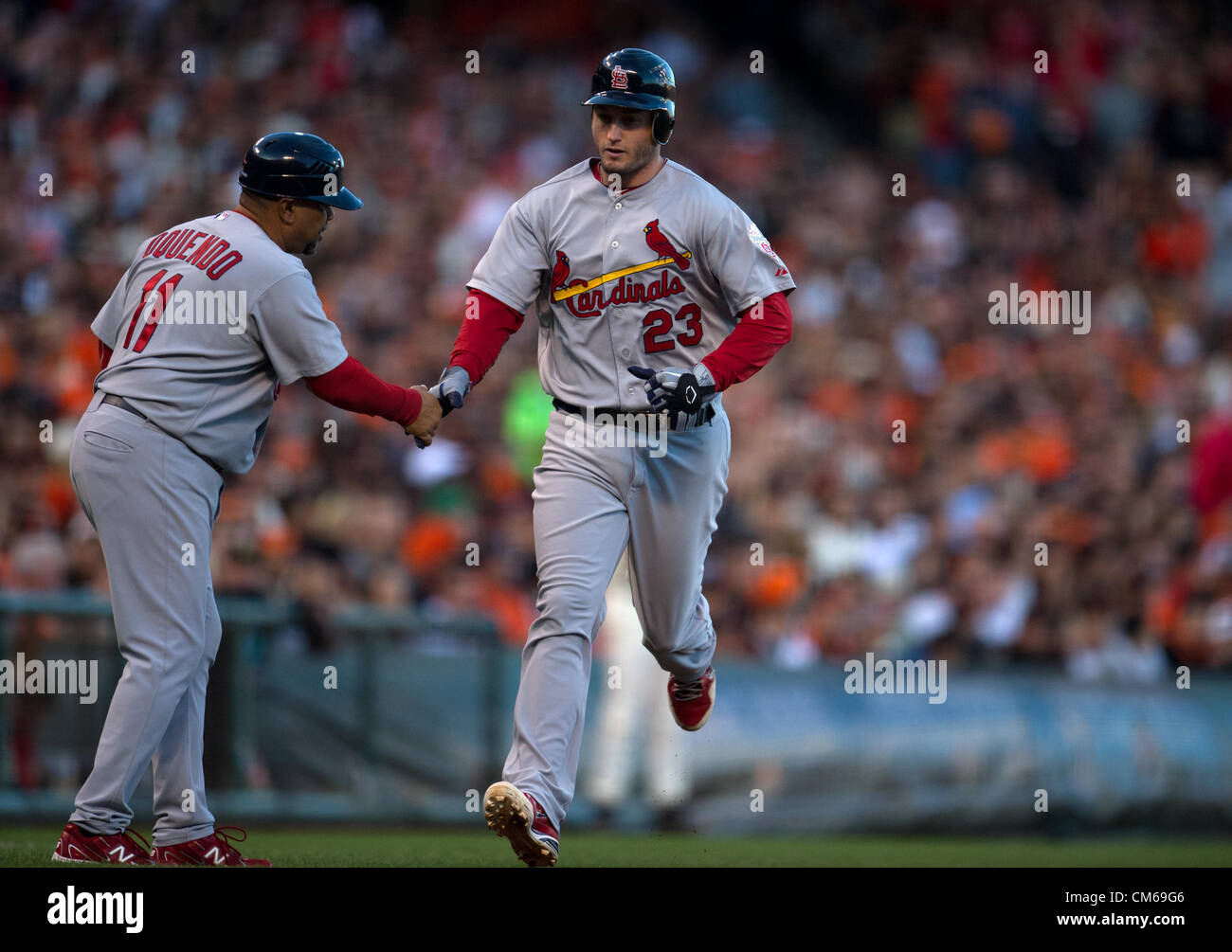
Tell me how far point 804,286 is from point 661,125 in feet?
25.0

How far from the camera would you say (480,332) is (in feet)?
18.9

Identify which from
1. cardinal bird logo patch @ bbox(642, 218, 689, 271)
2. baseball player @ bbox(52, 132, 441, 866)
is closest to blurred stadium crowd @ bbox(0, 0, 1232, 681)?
baseball player @ bbox(52, 132, 441, 866)

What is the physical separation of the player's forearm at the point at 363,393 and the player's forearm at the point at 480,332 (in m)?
0.24

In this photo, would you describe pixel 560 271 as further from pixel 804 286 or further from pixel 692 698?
pixel 804 286

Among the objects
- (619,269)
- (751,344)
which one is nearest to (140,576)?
(619,269)

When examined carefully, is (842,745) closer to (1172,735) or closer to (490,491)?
(1172,735)

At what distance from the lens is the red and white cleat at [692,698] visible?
21.4 feet

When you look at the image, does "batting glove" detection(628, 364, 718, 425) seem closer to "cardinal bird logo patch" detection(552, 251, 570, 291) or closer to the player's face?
"cardinal bird logo patch" detection(552, 251, 570, 291)

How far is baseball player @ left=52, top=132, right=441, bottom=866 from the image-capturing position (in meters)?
5.11

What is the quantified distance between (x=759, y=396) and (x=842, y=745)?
10.1 ft

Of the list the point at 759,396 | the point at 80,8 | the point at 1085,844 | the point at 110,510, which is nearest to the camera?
the point at 110,510

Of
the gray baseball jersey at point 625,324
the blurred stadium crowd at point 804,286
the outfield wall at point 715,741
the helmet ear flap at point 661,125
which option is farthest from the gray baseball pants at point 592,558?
the blurred stadium crowd at point 804,286

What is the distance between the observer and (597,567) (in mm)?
5449

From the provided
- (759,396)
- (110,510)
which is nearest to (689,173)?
(110,510)
